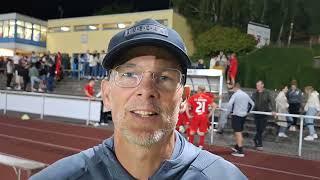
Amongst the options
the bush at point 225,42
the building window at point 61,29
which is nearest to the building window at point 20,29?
the building window at point 61,29

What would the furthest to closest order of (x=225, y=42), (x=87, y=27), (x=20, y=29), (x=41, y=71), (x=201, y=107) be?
(x=20, y=29) → (x=87, y=27) → (x=225, y=42) → (x=41, y=71) → (x=201, y=107)

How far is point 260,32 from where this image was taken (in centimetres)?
3134

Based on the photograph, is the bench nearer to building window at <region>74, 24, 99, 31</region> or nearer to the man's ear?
the man's ear

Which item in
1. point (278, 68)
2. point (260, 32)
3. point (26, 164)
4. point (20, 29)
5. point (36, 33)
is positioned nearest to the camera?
point (26, 164)

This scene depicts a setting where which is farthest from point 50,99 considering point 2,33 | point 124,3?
point 124,3

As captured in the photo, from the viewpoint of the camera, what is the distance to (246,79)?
28766mm

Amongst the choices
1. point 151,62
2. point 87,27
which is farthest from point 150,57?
point 87,27

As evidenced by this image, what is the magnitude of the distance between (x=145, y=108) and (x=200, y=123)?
948 centimetres

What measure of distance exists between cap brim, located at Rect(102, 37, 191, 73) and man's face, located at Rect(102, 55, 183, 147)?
0.12ft

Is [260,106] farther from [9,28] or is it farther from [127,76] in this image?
[9,28]

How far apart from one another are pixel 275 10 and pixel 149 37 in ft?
131

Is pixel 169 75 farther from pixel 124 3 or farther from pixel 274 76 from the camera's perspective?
pixel 124 3

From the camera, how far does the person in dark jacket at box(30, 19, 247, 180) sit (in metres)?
1.50

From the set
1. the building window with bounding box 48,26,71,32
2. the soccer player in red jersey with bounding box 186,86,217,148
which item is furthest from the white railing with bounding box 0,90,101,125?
the building window with bounding box 48,26,71,32
